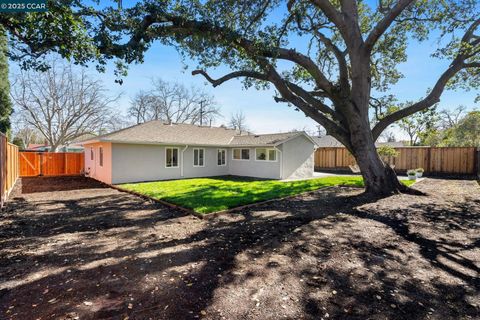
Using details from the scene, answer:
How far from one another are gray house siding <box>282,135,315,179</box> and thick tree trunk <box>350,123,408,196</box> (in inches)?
A: 255

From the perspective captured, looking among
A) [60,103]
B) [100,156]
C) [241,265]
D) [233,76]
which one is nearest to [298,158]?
[233,76]

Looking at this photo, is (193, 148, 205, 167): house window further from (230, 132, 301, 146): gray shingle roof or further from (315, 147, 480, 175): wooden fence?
(315, 147, 480, 175): wooden fence

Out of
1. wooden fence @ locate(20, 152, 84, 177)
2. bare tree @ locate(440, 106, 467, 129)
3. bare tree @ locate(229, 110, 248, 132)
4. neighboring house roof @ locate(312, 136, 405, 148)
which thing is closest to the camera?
wooden fence @ locate(20, 152, 84, 177)

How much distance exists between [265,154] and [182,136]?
226 inches

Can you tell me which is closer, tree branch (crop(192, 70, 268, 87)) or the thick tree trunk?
the thick tree trunk

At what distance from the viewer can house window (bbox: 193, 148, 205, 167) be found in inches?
A: 640

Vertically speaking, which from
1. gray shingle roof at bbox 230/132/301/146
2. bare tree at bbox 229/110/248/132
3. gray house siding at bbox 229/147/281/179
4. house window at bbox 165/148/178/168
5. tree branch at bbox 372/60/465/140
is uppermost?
bare tree at bbox 229/110/248/132

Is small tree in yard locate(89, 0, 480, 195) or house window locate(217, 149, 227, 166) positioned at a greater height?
small tree in yard locate(89, 0, 480, 195)

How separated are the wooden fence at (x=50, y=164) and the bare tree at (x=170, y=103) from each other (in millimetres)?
20130

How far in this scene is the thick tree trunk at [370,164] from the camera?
30.4 feet

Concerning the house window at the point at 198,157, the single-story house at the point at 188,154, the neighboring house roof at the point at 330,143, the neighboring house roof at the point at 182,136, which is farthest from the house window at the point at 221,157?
the neighboring house roof at the point at 330,143

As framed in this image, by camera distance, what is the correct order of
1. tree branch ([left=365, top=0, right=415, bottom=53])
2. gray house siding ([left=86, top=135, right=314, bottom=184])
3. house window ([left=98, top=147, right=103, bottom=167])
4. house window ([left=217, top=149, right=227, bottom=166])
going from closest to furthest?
tree branch ([left=365, top=0, right=415, bottom=53]) → gray house siding ([left=86, top=135, right=314, bottom=184]) → house window ([left=98, top=147, right=103, bottom=167]) → house window ([left=217, top=149, right=227, bottom=166])

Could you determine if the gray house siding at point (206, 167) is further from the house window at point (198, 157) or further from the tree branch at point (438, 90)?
the tree branch at point (438, 90)

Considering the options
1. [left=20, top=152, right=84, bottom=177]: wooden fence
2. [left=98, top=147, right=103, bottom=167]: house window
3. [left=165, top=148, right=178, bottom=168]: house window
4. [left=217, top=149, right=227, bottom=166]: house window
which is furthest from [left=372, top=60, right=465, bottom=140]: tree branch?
[left=20, top=152, right=84, bottom=177]: wooden fence
